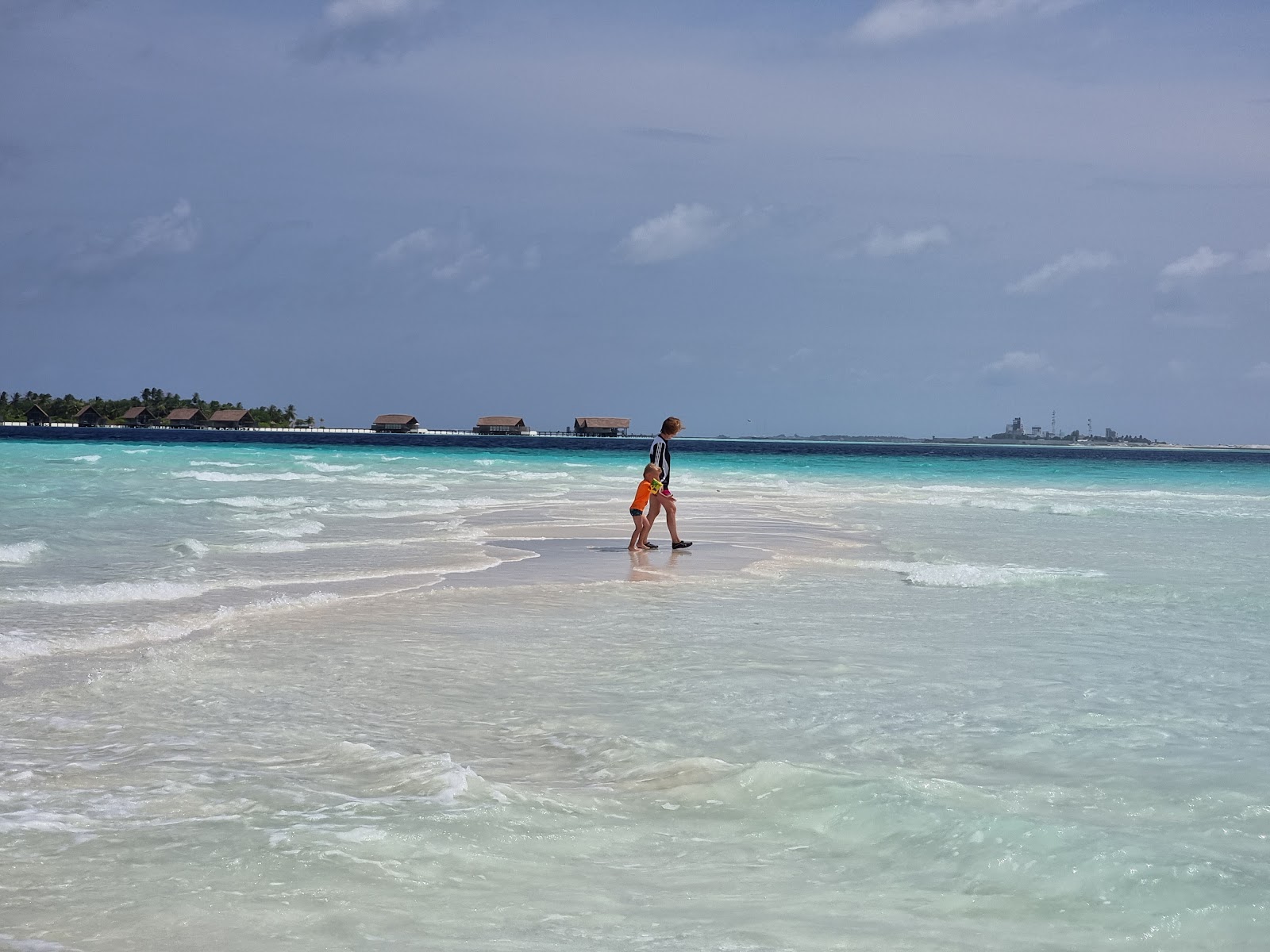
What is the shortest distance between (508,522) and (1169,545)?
36.1 feet

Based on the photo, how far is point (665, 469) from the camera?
16188 mm

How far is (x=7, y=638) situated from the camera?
27.4ft

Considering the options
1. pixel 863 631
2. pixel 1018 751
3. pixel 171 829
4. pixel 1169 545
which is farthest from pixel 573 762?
pixel 1169 545

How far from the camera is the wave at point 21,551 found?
43.6 feet

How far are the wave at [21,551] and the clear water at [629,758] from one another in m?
0.20

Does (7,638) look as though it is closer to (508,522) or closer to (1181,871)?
(1181,871)

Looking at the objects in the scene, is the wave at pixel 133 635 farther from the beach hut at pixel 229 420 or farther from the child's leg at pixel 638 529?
the beach hut at pixel 229 420

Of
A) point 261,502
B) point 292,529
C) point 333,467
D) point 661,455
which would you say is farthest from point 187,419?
point 661,455

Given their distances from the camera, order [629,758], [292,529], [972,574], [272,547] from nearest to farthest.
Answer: [629,758], [972,574], [272,547], [292,529]

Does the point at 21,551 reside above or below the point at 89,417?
below

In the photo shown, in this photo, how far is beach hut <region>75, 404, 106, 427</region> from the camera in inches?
6742

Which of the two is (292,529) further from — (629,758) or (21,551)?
(629,758)

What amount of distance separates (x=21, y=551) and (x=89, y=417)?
176 metres

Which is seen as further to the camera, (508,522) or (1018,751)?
(508,522)
